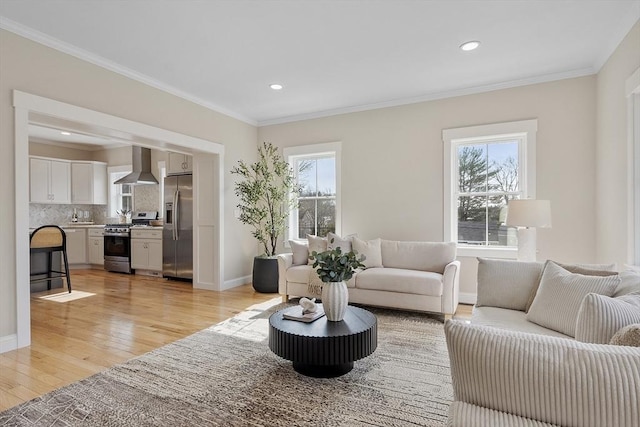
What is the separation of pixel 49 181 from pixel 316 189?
5.77m

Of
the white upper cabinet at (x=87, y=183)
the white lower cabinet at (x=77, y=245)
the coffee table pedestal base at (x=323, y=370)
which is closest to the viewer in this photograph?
the coffee table pedestal base at (x=323, y=370)

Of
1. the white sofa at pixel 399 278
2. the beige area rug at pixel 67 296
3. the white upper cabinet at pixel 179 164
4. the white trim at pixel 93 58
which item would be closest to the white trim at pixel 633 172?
the white sofa at pixel 399 278

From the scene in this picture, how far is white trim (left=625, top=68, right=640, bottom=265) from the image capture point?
2795 mm

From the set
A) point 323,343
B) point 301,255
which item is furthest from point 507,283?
point 301,255

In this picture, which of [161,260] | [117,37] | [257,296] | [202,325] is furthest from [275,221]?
[117,37]

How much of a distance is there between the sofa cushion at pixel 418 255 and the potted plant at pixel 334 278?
1.94 meters

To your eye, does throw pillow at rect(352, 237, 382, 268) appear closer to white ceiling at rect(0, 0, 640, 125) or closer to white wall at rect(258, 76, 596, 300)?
white wall at rect(258, 76, 596, 300)

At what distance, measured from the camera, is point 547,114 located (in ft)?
13.0

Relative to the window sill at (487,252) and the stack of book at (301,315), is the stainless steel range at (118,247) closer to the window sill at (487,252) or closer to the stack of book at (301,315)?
the stack of book at (301,315)

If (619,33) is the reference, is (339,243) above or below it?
below

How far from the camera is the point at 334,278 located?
8.06 ft

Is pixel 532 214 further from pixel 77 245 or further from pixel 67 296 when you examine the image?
pixel 77 245

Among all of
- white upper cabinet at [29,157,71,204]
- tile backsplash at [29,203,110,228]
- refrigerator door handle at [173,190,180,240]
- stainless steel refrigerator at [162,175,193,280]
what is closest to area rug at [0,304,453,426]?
stainless steel refrigerator at [162,175,193,280]

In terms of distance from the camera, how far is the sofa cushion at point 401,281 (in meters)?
3.65
